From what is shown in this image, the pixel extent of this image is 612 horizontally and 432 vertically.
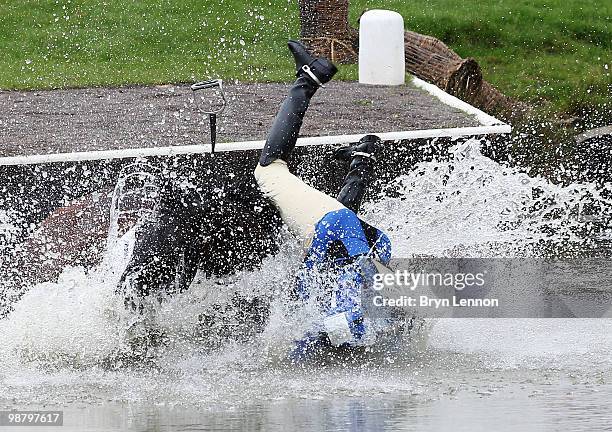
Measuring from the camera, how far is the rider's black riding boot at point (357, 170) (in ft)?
27.0

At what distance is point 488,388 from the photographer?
7145 mm

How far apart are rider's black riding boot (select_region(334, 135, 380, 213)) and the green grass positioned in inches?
281

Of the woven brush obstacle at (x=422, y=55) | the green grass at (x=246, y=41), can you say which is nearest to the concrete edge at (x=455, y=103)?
the woven brush obstacle at (x=422, y=55)

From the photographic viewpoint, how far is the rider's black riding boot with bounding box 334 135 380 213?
8234mm

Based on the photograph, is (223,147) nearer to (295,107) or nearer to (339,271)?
(295,107)

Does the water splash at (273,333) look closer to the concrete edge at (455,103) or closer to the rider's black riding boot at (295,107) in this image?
the rider's black riding boot at (295,107)

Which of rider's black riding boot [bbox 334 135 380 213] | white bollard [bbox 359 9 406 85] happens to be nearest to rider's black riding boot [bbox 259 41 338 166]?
rider's black riding boot [bbox 334 135 380 213]

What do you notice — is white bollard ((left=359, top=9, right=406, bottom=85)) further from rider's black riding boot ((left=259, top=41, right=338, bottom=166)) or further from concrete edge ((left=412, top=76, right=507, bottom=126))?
rider's black riding boot ((left=259, top=41, right=338, bottom=166))

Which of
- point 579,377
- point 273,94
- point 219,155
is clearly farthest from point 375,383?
point 273,94

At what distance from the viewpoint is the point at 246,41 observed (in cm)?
1789

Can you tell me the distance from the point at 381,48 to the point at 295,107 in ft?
21.7

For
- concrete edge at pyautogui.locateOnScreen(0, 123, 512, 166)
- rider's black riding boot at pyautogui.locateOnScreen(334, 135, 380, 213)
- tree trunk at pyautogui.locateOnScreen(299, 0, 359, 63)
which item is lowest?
rider's black riding boot at pyautogui.locateOnScreen(334, 135, 380, 213)

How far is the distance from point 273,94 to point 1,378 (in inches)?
299

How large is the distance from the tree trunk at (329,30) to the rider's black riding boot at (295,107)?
7.30 m
